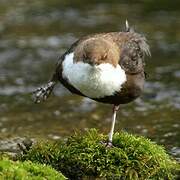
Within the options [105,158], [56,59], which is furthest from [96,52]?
[56,59]

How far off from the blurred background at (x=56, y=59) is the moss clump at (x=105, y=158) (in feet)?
4.00

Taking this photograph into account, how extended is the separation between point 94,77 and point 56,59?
17.1 feet

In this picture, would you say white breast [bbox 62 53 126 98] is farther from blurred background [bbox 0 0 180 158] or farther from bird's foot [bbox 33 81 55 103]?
blurred background [bbox 0 0 180 158]

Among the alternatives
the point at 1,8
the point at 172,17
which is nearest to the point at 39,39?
the point at 1,8

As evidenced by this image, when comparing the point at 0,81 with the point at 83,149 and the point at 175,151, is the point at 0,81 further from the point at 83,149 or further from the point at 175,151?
the point at 83,149

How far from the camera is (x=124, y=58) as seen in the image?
541 cm

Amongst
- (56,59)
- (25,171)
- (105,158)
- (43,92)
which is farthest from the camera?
(56,59)

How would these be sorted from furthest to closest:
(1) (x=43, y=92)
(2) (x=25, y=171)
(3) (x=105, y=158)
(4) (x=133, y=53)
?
1. (1) (x=43, y=92)
2. (4) (x=133, y=53)
3. (3) (x=105, y=158)
4. (2) (x=25, y=171)

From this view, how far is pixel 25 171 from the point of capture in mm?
4484

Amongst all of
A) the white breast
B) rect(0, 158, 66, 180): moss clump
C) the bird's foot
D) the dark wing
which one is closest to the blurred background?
the bird's foot

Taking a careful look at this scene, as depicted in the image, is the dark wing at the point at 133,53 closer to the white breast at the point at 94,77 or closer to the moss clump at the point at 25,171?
the white breast at the point at 94,77

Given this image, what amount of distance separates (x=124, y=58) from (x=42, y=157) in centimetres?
107

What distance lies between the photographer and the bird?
194 inches

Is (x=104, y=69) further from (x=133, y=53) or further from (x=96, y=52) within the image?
(x=133, y=53)
